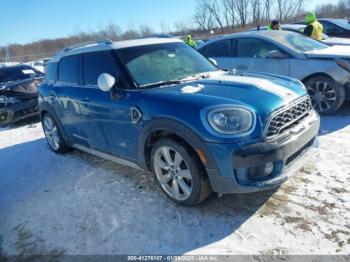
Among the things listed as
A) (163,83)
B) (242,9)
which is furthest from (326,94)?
(242,9)

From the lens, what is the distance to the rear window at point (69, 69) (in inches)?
198

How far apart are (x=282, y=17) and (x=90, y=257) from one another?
57268 millimetres

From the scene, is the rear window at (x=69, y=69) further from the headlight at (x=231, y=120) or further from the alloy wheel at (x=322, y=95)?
the alloy wheel at (x=322, y=95)

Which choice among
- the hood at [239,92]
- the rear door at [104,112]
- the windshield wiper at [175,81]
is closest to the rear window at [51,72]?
the rear door at [104,112]

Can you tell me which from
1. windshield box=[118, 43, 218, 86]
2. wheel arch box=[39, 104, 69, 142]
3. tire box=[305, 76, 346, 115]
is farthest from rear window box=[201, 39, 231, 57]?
wheel arch box=[39, 104, 69, 142]

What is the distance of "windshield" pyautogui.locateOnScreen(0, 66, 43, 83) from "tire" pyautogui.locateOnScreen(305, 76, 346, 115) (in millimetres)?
7405

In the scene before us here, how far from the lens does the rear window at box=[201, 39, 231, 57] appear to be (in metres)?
7.65

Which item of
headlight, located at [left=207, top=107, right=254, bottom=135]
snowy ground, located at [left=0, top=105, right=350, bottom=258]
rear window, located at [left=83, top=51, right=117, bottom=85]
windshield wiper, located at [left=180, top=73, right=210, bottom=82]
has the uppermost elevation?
rear window, located at [left=83, top=51, right=117, bottom=85]

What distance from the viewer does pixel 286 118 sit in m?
3.41

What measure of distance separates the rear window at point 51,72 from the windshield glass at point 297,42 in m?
4.16

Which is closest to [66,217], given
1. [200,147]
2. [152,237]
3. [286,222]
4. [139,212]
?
[139,212]

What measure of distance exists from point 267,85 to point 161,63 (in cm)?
134

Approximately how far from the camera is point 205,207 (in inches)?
145

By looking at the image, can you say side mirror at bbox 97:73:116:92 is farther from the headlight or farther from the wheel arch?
the wheel arch
